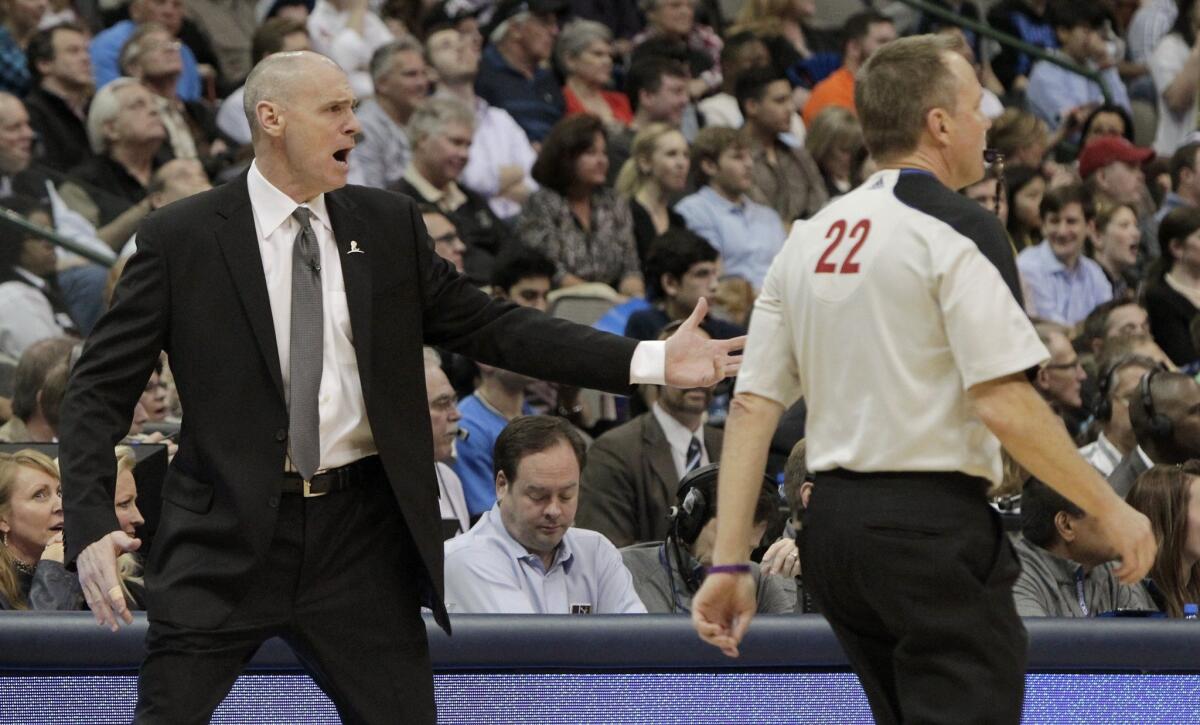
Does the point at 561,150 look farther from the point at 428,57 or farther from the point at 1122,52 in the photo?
the point at 1122,52

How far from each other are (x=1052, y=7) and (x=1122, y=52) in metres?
0.67

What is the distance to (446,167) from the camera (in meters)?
9.88

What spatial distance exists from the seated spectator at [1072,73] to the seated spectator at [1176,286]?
3.94 metres

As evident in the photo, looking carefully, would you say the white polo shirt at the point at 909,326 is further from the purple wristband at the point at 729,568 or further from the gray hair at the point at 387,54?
the gray hair at the point at 387,54

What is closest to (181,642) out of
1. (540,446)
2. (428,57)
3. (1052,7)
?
(540,446)

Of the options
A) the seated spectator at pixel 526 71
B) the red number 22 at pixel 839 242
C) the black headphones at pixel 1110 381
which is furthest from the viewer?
the seated spectator at pixel 526 71

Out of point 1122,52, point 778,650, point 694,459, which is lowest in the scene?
point 1122,52

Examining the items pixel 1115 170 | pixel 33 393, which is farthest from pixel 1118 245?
pixel 33 393

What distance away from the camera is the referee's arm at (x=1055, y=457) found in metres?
3.00

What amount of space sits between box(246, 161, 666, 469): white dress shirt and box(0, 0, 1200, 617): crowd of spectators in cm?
108

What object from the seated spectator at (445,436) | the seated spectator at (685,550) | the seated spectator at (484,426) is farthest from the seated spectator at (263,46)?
the seated spectator at (685,550)

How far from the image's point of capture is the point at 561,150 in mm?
9883

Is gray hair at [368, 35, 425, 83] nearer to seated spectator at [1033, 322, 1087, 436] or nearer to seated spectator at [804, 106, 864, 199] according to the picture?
seated spectator at [804, 106, 864, 199]

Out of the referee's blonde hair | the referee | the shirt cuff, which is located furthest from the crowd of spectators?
the referee's blonde hair
